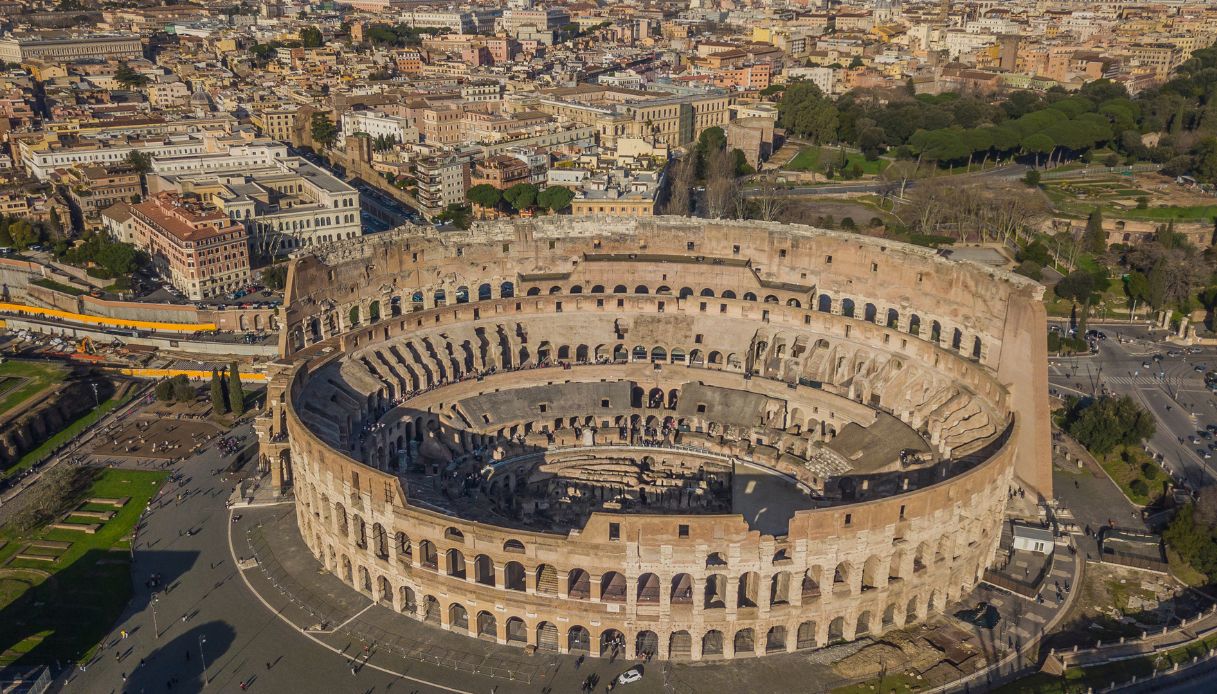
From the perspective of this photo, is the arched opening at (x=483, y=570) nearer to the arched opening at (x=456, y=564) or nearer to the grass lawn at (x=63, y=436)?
the arched opening at (x=456, y=564)

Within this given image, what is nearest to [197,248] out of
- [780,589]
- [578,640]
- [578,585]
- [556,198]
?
[556,198]

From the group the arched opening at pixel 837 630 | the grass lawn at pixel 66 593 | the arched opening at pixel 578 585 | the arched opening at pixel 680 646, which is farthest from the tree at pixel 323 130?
the arched opening at pixel 837 630

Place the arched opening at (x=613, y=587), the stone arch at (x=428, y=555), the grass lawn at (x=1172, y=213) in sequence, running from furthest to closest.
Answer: the grass lawn at (x=1172, y=213)
the stone arch at (x=428, y=555)
the arched opening at (x=613, y=587)

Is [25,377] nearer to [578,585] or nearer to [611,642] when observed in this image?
[578,585]

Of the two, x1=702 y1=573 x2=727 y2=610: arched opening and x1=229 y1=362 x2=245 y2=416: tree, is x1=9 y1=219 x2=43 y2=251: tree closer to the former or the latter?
x1=229 y1=362 x2=245 y2=416: tree

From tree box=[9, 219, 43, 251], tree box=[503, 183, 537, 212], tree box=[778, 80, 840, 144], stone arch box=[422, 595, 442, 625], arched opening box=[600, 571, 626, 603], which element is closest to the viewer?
arched opening box=[600, 571, 626, 603]

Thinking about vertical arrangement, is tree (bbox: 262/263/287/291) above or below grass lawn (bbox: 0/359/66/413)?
above

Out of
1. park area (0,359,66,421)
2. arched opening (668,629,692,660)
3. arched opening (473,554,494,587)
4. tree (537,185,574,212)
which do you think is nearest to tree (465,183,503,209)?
tree (537,185,574,212)
